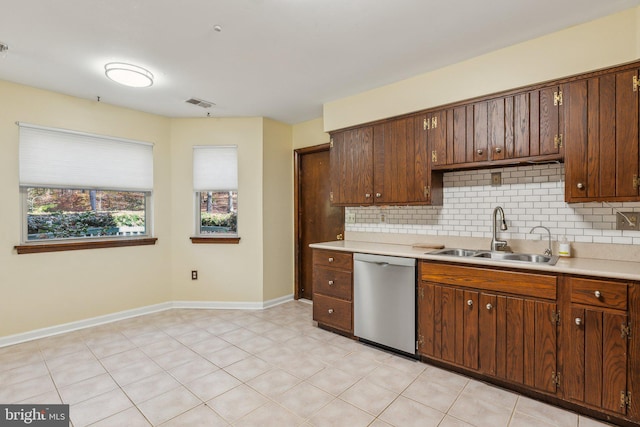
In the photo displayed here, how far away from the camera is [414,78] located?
118 inches

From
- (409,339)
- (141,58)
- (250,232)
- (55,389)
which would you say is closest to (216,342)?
(55,389)

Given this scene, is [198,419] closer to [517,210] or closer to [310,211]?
[517,210]

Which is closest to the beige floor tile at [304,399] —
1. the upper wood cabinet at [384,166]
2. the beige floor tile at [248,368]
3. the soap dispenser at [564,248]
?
the beige floor tile at [248,368]

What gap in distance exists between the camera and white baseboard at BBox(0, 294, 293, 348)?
124 inches

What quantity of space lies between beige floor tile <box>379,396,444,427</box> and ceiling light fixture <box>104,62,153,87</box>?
10.7 ft

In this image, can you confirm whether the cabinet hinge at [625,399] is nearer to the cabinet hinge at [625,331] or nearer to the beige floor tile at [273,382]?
the cabinet hinge at [625,331]

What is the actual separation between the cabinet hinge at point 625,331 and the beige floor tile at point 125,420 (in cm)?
285

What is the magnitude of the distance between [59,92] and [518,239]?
186 inches

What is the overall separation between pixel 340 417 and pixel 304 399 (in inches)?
12.0

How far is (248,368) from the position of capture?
8.54 ft

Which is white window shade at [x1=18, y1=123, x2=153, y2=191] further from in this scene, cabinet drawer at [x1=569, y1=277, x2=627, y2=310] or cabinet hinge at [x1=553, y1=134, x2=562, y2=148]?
cabinet drawer at [x1=569, y1=277, x2=627, y2=310]

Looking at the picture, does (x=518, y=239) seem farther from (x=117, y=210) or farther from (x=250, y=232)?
(x=117, y=210)

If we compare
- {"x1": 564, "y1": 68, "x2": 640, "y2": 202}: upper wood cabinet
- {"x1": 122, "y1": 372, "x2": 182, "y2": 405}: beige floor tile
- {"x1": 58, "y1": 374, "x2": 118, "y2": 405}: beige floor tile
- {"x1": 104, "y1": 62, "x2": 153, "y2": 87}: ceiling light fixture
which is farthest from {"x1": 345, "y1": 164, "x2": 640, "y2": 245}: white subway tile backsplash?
{"x1": 58, "y1": 374, "x2": 118, "y2": 405}: beige floor tile

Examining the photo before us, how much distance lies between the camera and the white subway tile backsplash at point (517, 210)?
2.35 meters
